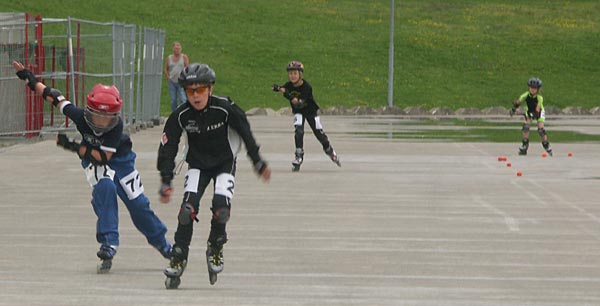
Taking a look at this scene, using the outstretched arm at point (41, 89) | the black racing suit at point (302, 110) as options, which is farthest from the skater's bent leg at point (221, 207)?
the black racing suit at point (302, 110)

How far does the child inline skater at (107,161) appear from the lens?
1025 centimetres

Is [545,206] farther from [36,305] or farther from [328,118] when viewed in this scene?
[328,118]

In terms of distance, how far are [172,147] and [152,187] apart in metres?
7.59

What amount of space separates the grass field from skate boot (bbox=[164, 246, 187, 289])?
129 ft

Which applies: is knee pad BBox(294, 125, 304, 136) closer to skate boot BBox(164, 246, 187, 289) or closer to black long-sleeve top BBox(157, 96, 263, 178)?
black long-sleeve top BBox(157, 96, 263, 178)

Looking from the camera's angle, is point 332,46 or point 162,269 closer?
point 162,269

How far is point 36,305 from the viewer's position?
8508mm

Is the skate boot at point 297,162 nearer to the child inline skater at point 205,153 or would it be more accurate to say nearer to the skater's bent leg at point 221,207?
the child inline skater at point 205,153

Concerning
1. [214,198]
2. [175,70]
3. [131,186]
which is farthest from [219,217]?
[175,70]

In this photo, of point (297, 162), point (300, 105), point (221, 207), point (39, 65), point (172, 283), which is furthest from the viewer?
point (39, 65)

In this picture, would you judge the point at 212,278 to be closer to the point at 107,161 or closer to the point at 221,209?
the point at 221,209

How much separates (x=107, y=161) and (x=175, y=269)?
1.34 m

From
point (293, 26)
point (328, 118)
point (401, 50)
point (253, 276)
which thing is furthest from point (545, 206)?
point (293, 26)

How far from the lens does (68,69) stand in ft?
87.4
